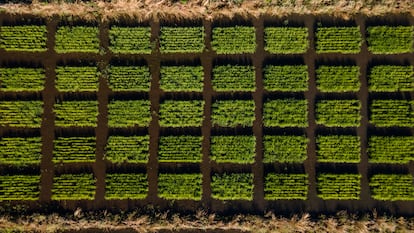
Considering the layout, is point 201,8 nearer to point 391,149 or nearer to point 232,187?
point 232,187

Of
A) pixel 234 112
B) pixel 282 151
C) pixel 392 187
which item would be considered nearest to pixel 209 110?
pixel 234 112

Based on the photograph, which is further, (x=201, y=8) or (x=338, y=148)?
(x=201, y=8)

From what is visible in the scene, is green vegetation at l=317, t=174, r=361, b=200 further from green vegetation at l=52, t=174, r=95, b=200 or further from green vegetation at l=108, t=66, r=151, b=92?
green vegetation at l=52, t=174, r=95, b=200

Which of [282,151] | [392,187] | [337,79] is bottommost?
[392,187]

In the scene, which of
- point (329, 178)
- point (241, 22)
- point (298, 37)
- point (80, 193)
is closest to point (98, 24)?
point (241, 22)

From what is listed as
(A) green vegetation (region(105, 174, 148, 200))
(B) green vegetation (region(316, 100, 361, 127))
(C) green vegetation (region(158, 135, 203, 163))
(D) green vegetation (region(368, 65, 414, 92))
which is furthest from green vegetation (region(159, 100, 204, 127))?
(D) green vegetation (region(368, 65, 414, 92))

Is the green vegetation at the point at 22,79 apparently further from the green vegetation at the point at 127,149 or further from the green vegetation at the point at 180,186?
the green vegetation at the point at 180,186

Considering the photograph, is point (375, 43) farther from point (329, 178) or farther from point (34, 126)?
point (34, 126)

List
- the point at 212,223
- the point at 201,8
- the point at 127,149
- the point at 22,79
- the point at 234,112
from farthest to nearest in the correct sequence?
the point at 201,8
the point at 22,79
the point at 234,112
the point at 127,149
the point at 212,223
